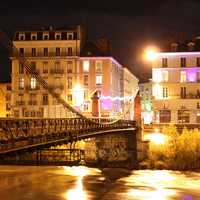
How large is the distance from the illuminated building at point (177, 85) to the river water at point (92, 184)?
27199 millimetres

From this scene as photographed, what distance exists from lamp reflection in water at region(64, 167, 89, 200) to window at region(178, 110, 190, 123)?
27.6 m

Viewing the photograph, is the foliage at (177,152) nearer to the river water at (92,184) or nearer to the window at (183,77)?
the river water at (92,184)

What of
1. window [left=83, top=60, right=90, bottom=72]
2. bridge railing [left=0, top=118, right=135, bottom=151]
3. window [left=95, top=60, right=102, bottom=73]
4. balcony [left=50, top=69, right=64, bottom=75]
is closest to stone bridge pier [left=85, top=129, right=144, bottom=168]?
bridge railing [left=0, top=118, right=135, bottom=151]

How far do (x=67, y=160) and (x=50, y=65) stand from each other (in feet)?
102

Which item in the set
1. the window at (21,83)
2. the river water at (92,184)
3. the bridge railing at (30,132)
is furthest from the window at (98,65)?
the bridge railing at (30,132)

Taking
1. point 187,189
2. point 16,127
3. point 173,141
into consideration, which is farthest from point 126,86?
point 16,127

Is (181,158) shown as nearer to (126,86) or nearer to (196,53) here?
(196,53)

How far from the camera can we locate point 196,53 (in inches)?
3056

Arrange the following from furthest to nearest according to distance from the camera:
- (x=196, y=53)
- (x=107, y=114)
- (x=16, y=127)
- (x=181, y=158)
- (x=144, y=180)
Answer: (x=107, y=114), (x=196, y=53), (x=181, y=158), (x=144, y=180), (x=16, y=127)

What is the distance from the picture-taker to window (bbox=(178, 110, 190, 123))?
7638 centimetres

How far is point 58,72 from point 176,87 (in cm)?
1935

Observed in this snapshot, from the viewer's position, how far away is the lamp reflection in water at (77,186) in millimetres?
34750

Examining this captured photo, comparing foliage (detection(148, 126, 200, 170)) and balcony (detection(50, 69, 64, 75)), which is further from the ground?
balcony (detection(50, 69, 64, 75))

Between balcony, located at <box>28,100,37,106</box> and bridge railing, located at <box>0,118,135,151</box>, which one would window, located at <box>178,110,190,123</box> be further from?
bridge railing, located at <box>0,118,135,151</box>
